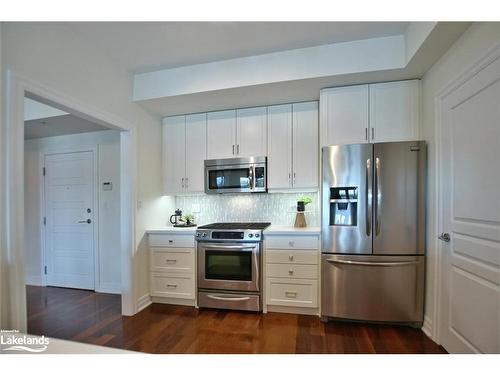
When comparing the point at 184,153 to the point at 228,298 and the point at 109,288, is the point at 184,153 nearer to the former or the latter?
the point at 228,298

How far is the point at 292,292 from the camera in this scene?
2510 millimetres

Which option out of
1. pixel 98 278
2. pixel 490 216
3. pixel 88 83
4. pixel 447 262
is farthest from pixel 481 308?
pixel 98 278

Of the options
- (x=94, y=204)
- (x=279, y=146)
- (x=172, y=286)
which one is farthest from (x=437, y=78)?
(x=94, y=204)

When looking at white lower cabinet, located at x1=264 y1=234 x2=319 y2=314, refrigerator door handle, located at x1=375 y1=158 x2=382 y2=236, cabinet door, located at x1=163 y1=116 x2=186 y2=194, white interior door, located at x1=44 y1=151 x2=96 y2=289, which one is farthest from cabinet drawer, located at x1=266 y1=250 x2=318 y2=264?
white interior door, located at x1=44 y1=151 x2=96 y2=289

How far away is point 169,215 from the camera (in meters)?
3.38

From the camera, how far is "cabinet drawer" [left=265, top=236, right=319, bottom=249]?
8.14ft

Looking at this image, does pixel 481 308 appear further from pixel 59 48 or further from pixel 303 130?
pixel 59 48

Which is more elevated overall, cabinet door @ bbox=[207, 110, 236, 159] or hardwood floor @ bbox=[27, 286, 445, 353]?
cabinet door @ bbox=[207, 110, 236, 159]

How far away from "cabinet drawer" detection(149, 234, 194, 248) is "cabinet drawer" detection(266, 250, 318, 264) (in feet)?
3.05

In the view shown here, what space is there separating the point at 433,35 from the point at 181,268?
310cm

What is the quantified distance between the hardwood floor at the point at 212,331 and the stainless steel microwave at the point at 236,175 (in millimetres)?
1402

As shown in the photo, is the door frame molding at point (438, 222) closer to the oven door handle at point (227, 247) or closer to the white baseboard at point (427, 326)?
the white baseboard at point (427, 326)

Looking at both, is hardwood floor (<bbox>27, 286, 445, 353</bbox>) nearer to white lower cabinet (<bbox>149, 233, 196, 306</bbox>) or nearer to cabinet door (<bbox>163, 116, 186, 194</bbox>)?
white lower cabinet (<bbox>149, 233, 196, 306</bbox>)

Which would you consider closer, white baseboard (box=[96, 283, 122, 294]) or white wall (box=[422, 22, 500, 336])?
white wall (box=[422, 22, 500, 336])
